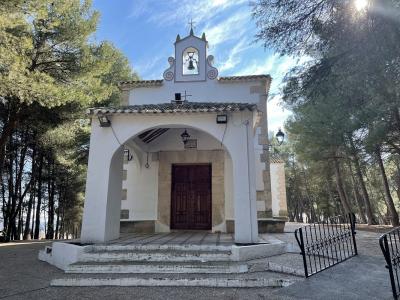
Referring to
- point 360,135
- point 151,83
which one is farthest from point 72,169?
point 360,135

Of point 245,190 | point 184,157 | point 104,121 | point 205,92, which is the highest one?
point 205,92

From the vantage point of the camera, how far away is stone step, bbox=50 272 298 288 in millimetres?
4348

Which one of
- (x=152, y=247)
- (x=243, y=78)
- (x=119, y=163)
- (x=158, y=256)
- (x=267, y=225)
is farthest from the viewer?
(x=243, y=78)

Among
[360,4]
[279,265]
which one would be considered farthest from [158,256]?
[360,4]

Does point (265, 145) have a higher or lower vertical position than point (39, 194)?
higher

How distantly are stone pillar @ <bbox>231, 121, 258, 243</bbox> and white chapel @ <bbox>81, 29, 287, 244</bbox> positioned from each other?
0.07 ft

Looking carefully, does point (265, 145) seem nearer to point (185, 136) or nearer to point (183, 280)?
point (185, 136)

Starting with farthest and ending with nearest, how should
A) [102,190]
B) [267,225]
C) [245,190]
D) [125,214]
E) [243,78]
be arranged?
[243,78] < [125,214] < [267,225] < [102,190] < [245,190]

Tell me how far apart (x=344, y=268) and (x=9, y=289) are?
5379 mm

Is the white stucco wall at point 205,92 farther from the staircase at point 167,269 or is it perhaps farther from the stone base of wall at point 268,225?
the staircase at point 167,269

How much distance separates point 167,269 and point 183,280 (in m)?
0.52

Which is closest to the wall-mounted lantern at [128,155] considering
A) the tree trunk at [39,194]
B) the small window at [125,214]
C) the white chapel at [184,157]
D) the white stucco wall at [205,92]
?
the white chapel at [184,157]

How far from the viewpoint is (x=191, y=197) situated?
9.50 m

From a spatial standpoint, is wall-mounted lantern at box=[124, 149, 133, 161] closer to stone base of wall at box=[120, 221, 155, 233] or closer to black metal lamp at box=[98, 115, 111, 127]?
stone base of wall at box=[120, 221, 155, 233]
